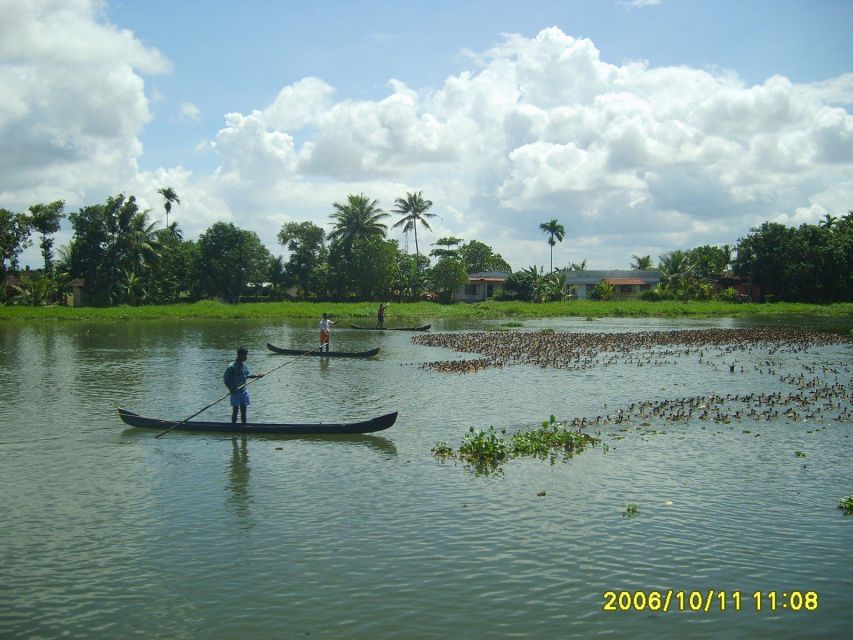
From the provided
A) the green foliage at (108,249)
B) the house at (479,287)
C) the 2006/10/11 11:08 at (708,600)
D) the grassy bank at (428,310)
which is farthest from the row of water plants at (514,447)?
the house at (479,287)

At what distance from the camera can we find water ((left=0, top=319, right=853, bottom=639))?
26.2ft

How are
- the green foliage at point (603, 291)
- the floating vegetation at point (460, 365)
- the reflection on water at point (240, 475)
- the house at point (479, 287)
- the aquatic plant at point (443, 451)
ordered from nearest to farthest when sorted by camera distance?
the reflection on water at point (240, 475), the aquatic plant at point (443, 451), the floating vegetation at point (460, 365), the green foliage at point (603, 291), the house at point (479, 287)

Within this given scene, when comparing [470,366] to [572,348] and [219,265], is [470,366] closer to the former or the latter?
[572,348]

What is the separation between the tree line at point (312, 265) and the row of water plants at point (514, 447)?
60.4 metres

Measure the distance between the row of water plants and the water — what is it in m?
0.41

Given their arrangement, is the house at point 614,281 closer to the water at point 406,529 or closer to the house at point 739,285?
the house at point 739,285

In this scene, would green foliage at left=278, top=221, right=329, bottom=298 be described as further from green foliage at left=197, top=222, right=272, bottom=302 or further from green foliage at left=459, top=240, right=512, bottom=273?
green foliage at left=459, top=240, right=512, bottom=273

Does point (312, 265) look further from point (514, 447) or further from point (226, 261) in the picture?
point (514, 447)

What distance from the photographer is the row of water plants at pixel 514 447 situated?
14.0 m

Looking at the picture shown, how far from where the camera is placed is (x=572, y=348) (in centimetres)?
3597

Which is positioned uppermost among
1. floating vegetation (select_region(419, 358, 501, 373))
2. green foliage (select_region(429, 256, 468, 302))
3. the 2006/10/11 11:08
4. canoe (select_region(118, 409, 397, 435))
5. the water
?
green foliage (select_region(429, 256, 468, 302))

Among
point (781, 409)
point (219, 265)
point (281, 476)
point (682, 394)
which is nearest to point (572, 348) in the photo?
point (682, 394)

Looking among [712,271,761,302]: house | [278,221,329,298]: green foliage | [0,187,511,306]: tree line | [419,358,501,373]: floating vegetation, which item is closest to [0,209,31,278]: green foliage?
[0,187,511,306]: tree line

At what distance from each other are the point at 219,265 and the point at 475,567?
70.5m
